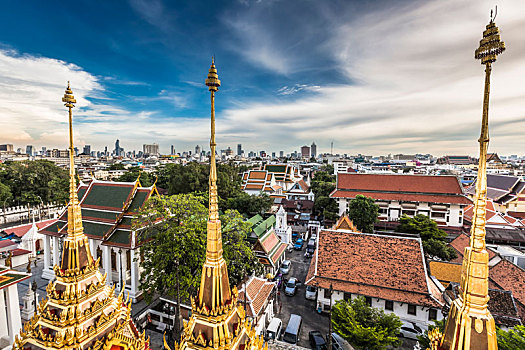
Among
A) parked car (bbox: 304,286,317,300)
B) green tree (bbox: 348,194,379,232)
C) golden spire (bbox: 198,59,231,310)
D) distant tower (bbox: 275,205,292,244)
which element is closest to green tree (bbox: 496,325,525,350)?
parked car (bbox: 304,286,317,300)

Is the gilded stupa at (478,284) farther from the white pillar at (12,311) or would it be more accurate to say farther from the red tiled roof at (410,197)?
the red tiled roof at (410,197)

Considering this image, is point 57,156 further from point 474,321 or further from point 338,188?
point 474,321

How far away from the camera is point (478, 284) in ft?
9.14

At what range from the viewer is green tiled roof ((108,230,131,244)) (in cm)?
1530

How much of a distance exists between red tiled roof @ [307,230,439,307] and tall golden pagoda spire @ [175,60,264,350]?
39.9 ft

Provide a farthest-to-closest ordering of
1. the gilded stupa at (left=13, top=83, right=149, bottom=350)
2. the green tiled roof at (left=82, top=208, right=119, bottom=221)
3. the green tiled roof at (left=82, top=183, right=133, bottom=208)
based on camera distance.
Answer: the green tiled roof at (left=82, top=183, right=133, bottom=208)
the green tiled roof at (left=82, top=208, right=119, bottom=221)
the gilded stupa at (left=13, top=83, right=149, bottom=350)

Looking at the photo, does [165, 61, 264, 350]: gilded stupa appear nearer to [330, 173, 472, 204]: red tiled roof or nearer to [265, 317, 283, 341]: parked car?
[265, 317, 283, 341]: parked car

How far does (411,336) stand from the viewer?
12656 mm

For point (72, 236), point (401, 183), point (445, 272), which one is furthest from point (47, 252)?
point (401, 183)

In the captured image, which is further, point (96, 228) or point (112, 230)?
point (96, 228)

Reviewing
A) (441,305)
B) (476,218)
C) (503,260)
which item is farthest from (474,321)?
(503,260)

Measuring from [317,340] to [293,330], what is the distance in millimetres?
1252

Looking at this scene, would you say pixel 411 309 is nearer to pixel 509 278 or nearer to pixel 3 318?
pixel 509 278

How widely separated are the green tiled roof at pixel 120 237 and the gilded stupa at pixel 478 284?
647 inches
